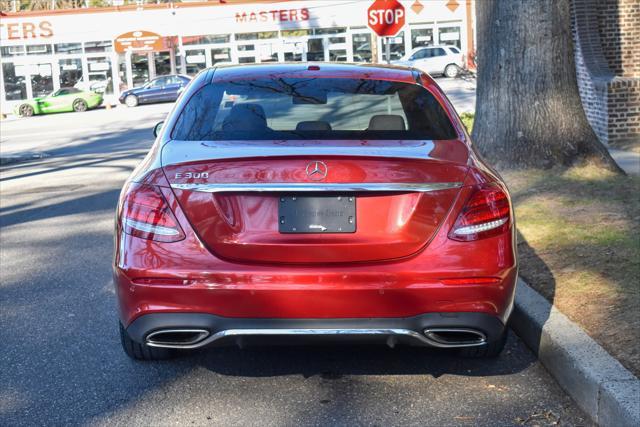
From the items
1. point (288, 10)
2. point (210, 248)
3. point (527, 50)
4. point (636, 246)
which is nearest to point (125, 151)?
point (527, 50)

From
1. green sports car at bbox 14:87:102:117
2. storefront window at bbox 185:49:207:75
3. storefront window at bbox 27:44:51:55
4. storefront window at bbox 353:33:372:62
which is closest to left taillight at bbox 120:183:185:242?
green sports car at bbox 14:87:102:117

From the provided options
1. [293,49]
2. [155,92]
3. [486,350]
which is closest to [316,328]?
[486,350]

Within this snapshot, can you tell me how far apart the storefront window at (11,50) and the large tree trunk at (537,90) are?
4331 cm

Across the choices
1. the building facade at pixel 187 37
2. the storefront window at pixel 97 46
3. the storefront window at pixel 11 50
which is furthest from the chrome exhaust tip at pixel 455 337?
the storefront window at pixel 11 50

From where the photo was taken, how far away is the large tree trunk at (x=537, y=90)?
9625mm

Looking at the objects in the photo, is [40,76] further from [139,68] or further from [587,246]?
[587,246]

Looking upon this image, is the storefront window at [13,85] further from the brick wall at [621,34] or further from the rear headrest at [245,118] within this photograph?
the rear headrest at [245,118]

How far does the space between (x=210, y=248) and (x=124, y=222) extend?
47cm

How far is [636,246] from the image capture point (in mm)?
6355

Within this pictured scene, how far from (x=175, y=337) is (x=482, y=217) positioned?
1.54m

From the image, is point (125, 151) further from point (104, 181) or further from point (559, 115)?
point (559, 115)

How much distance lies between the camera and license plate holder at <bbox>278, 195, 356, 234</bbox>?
4027 millimetres

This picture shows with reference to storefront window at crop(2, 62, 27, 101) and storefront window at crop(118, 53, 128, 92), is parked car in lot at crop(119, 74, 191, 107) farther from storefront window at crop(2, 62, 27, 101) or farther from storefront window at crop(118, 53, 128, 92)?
storefront window at crop(2, 62, 27, 101)

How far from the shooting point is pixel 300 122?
4.99 metres
